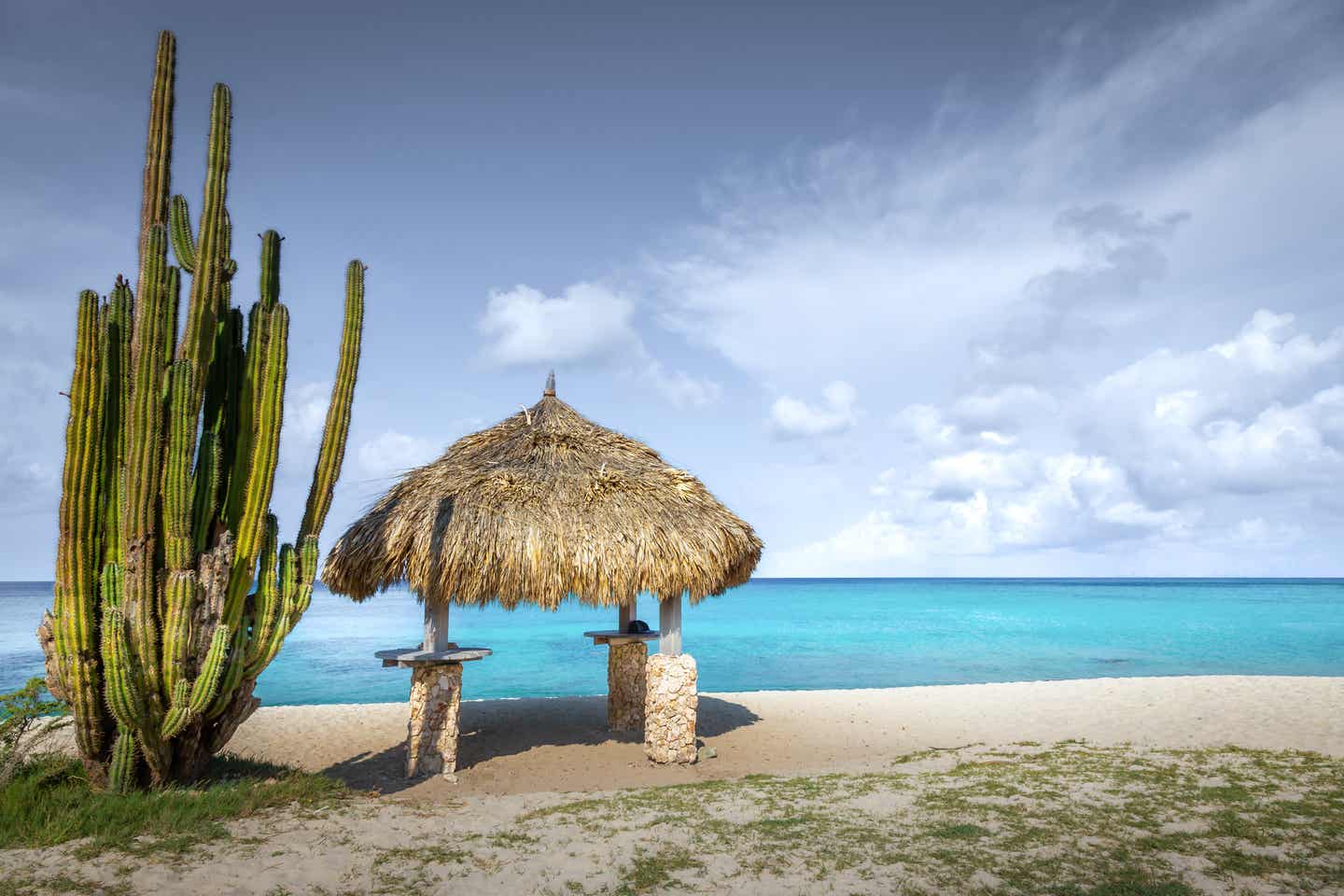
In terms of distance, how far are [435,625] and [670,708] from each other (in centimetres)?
284

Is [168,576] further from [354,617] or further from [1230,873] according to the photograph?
[354,617]

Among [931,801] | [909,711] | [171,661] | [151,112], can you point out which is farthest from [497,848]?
[909,711]

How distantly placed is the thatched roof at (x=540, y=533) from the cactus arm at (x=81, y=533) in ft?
8.93

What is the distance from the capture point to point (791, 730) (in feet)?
39.0

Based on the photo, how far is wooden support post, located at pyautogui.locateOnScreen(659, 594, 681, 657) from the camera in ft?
31.1

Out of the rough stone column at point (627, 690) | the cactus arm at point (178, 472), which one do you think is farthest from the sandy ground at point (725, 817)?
the cactus arm at point (178, 472)

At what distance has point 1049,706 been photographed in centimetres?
1391

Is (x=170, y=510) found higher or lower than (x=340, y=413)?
lower

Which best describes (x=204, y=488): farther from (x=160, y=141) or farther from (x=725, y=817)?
(x=725, y=817)

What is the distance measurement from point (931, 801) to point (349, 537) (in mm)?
6682

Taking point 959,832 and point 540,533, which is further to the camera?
point 540,533

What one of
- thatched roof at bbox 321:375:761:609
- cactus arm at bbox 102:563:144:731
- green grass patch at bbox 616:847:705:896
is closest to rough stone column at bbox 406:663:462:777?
thatched roof at bbox 321:375:761:609

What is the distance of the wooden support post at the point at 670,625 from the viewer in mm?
9492

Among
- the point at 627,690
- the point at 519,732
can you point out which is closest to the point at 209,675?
the point at 519,732
